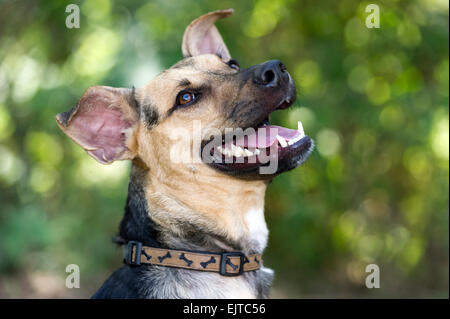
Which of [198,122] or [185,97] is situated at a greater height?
[185,97]

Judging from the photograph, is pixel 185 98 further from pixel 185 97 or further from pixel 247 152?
pixel 247 152

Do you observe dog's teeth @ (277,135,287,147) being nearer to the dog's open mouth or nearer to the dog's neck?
the dog's open mouth

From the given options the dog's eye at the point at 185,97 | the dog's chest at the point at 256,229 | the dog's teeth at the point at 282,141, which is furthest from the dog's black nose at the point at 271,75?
the dog's chest at the point at 256,229

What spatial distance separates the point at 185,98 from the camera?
11.3 ft

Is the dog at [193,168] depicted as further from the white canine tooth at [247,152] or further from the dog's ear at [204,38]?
the dog's ear at [204,38]

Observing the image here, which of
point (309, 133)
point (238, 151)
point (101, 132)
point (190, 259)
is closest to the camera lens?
point (190, 259)

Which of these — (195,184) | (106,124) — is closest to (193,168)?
(195,184)

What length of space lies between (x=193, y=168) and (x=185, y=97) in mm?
534

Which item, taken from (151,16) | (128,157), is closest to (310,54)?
(151,16)

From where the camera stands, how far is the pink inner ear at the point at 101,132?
3432mm

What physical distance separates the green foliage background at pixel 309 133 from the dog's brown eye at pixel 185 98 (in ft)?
7.89

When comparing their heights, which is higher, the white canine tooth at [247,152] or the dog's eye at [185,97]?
the dog's eye at [185,97]

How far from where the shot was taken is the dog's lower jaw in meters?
3.15

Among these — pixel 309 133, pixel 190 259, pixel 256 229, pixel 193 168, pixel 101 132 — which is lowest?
pixel 190 259
